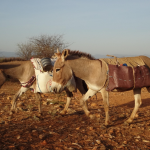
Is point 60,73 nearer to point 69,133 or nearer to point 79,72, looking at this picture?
point 79,72

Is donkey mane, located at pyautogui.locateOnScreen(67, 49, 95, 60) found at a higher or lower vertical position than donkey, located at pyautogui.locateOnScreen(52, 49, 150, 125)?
higher

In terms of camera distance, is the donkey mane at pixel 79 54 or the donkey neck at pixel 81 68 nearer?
the donkey neck at pixel 81 68

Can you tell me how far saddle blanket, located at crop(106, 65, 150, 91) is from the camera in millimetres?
4023

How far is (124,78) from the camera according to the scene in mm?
4055

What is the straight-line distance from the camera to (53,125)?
4363 mm

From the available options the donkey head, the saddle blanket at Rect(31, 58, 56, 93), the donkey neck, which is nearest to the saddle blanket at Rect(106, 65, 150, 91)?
the donkey neck

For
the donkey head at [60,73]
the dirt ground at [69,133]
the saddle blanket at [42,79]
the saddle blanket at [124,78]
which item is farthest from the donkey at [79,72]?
the saddle blanket at [42,79]

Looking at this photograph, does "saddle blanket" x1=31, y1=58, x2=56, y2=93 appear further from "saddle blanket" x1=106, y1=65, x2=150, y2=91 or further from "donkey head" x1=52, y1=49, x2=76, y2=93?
"saddle blanket" x1=106, y1=65, x2=150, y2=91

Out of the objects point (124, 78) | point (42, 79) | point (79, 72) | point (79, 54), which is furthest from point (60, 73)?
point (124, 78)

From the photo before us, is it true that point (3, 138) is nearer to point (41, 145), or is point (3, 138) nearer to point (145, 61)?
point (41, 145)

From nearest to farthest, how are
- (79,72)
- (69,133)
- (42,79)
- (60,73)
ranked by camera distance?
(69,133)
(60,73)
(79,72)
(42,79)

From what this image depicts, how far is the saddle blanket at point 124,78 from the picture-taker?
4.02m

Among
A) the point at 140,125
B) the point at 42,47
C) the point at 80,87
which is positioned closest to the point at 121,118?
the point at 140,125

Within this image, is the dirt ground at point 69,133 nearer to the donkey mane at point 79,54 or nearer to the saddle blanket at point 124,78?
the saddle blanket at point 124,78
